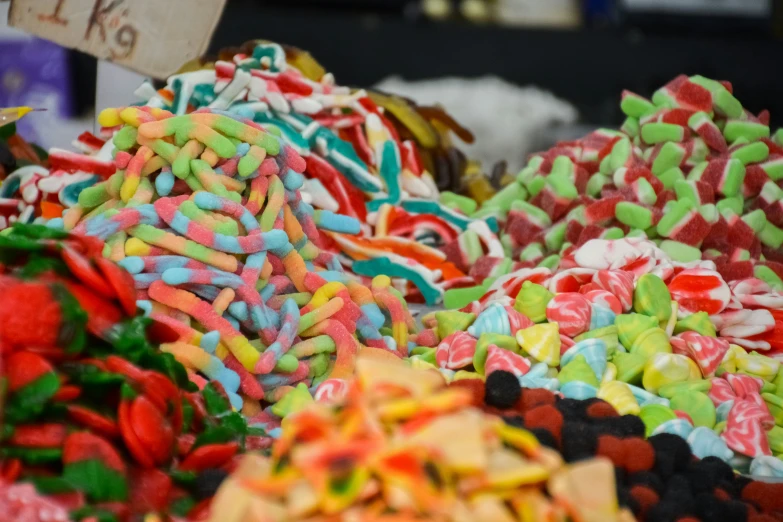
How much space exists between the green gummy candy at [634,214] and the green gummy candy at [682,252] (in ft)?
0.16

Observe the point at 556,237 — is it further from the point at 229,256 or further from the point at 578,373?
the point at 229,256

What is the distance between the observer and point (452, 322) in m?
0.99

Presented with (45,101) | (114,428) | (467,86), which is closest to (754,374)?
(114,428)

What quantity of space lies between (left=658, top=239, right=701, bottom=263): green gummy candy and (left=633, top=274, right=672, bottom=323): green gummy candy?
0.16 metres

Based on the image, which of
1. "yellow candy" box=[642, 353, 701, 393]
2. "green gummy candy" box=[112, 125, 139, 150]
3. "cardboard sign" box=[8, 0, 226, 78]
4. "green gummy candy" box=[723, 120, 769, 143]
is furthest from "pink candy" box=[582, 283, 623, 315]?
"cardboard sign" box=[8, 0, 226, 78]

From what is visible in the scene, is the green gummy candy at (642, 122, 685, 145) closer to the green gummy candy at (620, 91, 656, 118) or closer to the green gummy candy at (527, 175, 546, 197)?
the green gummy candy at (620, 91, 656, 118)

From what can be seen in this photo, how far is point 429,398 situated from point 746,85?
192 centimetres

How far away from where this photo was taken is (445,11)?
2186mm

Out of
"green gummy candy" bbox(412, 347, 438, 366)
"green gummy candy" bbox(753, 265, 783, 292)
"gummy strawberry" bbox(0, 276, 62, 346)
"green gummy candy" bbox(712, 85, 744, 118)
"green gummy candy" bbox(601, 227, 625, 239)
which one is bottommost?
"green gummy candy" bbox(412, 347, 438, 366)

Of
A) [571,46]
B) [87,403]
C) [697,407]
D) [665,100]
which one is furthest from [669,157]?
[571,46]

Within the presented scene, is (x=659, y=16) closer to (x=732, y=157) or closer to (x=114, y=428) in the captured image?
(x=732, y=157)

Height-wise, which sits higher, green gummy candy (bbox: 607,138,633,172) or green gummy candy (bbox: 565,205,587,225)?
green gummy candy (bbox: 607,138,633,172)

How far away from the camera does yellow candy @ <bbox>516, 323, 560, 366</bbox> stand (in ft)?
2.82

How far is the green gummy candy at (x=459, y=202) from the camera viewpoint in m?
1.41
